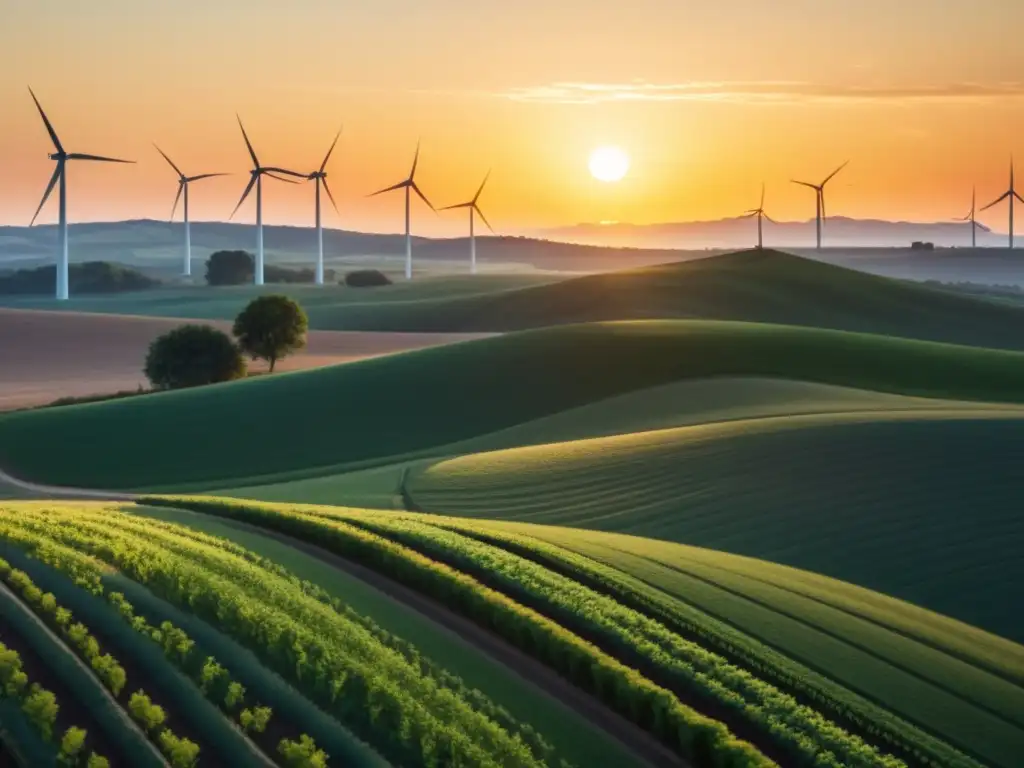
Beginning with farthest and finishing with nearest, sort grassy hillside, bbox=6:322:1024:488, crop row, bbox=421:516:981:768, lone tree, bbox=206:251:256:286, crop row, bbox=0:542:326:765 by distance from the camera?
1. lone tree, bbox=206:251:256:286
2. grassy hillside, bbox=6:322:1024:488
3. crop row, bbox=421:516:981:768
4. crop row, bbox=0:542:326:765

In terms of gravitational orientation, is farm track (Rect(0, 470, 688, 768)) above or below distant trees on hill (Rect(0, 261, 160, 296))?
below

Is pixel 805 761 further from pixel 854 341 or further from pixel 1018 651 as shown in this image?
pixel 854 341

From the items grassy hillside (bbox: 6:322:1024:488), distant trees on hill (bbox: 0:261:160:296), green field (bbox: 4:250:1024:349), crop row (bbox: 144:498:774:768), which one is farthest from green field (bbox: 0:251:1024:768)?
distant trees on hill (bbox: 0:261:160:296)

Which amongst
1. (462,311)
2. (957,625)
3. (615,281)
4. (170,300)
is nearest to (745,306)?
(615,281)

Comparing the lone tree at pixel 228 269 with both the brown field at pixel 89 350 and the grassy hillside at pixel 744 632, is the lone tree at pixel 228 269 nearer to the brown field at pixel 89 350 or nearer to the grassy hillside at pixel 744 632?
the brown field at pixel 89 350

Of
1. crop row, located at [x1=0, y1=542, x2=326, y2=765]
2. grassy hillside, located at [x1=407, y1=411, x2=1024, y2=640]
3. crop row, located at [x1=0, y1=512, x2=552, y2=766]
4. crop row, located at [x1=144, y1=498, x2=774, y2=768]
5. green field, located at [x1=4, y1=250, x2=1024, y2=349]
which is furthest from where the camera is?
green field, located at [x1=4, y1=250, x2=1024, y2=349]

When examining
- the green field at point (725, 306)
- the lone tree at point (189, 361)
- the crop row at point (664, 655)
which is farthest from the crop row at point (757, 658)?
the green field at point (725, 306)

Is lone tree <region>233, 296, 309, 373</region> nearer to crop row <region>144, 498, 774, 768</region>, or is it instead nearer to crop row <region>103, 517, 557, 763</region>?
crop row <region>144, 498, 774, 768</region>
